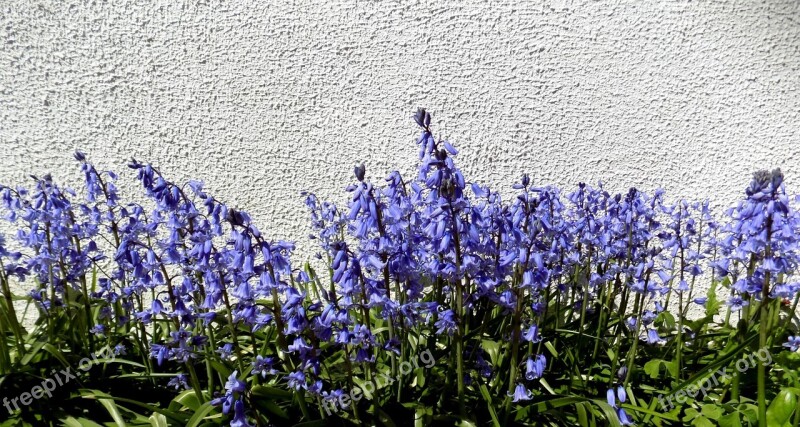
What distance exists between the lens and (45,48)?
4.53 m

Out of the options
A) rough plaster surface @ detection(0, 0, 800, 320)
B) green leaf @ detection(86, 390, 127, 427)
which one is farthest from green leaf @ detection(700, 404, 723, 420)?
green leaf @ detection(86, 390, 127, 427)

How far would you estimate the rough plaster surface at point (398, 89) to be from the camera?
4355 mm

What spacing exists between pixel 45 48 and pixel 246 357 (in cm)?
285

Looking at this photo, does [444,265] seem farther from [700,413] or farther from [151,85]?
[151,85]

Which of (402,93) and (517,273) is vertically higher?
(402,93)

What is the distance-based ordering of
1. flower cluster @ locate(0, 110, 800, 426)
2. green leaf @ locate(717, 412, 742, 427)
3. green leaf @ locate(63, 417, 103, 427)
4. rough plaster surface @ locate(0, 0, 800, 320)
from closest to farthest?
flower cluster @ locate(0, 110, 800, 426), green leaf @ locate(717, 412, 742, 427), green leaf @ locate(63, 417, 103, 427), rough plaster surface @ locate(0, 0, 800, 320)

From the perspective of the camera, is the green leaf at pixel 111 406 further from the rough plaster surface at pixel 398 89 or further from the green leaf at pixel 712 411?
the green leaf at pixel 712 411

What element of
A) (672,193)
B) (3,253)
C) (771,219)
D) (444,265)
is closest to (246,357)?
(3,253)

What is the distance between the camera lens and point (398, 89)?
14.7ft

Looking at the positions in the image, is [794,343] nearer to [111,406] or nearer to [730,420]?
[730,420]

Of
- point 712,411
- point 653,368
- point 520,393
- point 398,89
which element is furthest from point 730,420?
point 398,89

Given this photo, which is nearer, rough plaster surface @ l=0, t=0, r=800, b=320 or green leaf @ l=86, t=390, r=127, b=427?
green leaf @ l=86, t=390, r=127, b=427

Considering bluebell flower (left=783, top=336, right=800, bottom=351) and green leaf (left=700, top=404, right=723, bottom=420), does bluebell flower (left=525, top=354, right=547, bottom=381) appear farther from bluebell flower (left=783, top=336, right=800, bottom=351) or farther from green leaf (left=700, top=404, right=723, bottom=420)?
bluebell flower (left=783, top=336, right=800, bottom=351)

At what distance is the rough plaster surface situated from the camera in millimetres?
4355
